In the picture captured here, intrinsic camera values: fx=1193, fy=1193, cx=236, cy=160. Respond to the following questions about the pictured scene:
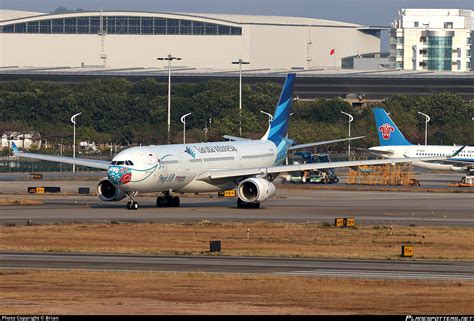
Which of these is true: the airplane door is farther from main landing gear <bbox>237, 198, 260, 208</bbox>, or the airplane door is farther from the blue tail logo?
the blue tail logo

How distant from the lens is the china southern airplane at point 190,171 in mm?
79125

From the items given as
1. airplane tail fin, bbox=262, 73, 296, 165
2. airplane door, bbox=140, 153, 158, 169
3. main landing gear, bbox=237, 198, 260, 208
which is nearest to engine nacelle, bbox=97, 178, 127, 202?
airplane door, bbox=140, 153, 158, 169

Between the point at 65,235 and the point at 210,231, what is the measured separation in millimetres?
8227

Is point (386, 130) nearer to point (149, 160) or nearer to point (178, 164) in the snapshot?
point (178, 164)

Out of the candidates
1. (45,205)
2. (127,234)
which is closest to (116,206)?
(45,205)

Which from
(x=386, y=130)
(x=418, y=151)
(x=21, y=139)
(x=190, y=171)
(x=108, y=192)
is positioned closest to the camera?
(x=190, y=171)

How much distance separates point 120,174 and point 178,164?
530 centimetres

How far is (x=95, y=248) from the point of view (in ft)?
190

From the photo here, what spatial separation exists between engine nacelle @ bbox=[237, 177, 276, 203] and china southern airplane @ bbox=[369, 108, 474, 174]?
138 feet

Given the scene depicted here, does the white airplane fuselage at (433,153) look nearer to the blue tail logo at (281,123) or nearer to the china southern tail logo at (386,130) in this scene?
the china southern tail logo at (386,130)

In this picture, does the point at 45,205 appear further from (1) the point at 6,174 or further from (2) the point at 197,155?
(1) the point at 6,174

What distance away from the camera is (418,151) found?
13525 cm

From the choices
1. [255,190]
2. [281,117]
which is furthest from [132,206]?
[281,117]

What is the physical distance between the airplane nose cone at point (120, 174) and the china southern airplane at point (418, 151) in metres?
51.4
